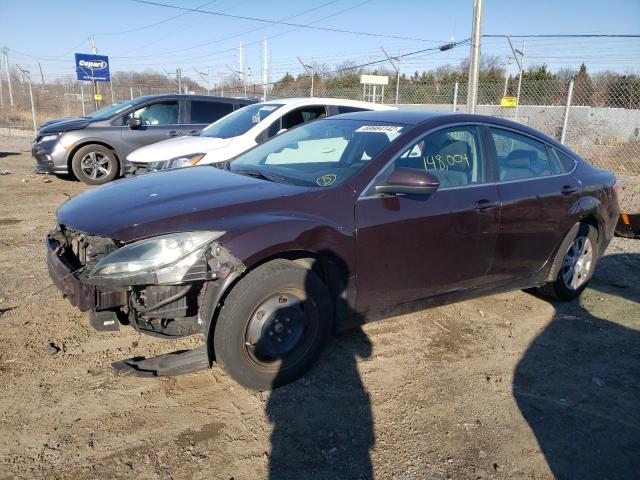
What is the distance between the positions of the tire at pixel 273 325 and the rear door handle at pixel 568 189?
7.99 feet

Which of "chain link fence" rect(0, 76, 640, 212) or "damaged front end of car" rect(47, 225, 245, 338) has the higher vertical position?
"chain link fence" rect(0, 76, 640, 212)

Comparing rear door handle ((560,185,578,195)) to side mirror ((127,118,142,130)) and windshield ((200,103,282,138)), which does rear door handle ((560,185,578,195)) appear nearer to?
windshield ((200,103,282,138))

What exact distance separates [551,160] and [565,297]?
1273 mm

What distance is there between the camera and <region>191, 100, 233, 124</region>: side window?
10102 millimetres

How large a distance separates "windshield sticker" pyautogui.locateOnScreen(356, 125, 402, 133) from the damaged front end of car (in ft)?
5.12

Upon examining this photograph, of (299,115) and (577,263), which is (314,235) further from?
(299,115)

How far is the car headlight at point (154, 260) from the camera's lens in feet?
8.80

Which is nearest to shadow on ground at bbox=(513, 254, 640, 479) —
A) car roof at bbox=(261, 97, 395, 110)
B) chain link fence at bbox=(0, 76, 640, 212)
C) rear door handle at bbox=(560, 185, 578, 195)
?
rear door handle at bbox=(560, 185, 578, 195)

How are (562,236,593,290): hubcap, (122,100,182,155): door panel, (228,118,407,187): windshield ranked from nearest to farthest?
(228,118,407,187): windshield, (562,236,593,290): hubcap, (122,100,182,155): door panel

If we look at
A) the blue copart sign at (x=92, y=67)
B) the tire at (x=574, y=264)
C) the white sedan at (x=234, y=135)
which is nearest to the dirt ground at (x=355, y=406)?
the tire at (x=574, y=264)

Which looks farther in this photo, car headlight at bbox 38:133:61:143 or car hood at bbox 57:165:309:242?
→ car headlight at bbox 38:133:61:143

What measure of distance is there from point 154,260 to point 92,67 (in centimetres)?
2178

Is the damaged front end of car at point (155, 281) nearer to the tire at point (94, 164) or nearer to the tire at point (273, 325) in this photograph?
the tire at point (273, 325)

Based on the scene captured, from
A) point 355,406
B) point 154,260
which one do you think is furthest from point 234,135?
point 355,406
